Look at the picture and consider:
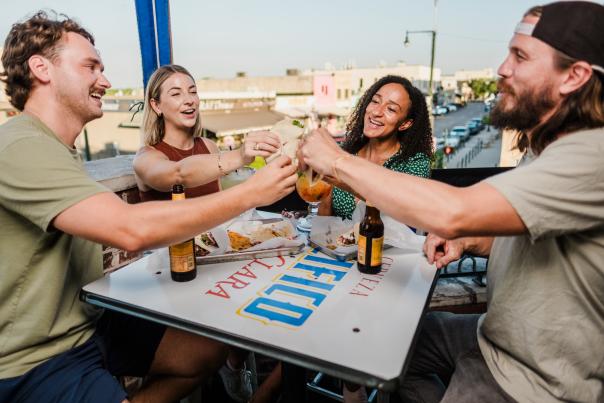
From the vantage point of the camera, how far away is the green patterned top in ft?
8.81

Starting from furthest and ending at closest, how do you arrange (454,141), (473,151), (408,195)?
(454,141)
(473,151)
(408,195)

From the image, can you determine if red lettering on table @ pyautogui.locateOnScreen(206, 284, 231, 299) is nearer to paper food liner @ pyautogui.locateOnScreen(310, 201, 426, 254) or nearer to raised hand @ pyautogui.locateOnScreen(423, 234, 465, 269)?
paper food liner @ pyautogui.locateOnScreen(310, 201, 426, 254)

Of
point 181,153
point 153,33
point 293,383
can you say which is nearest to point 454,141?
point 153,33

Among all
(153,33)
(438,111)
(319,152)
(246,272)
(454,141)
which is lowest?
(454,141)

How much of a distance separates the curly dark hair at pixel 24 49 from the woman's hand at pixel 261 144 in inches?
36.5

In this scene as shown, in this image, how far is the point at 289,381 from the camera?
151cm

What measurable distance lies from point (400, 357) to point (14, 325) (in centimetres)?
129

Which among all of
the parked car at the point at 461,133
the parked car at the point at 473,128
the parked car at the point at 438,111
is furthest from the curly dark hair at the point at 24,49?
the parked car at the point at 473,128

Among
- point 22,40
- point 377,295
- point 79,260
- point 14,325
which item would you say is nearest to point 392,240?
point 377,295

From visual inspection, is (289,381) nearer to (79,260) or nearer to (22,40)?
(79,260)

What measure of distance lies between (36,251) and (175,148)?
4.98ft

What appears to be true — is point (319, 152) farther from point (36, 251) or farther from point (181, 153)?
point (181, 153)

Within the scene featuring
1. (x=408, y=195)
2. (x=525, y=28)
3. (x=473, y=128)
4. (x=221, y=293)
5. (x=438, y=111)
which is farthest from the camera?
(x=438, y=111)

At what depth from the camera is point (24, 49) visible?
59.8 inches
